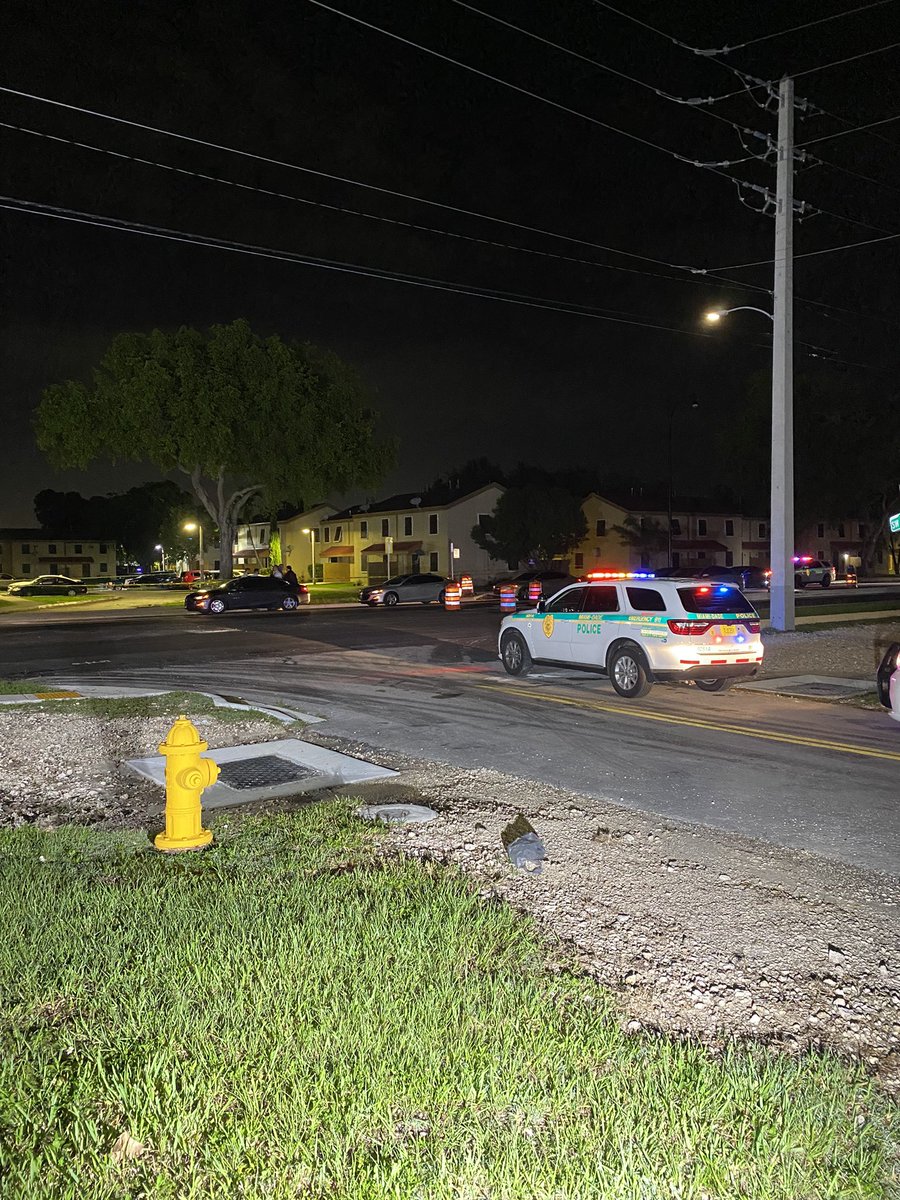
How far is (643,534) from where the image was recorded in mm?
73125

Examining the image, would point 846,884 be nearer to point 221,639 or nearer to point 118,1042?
point 118,1042

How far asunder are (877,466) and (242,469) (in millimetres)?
50591

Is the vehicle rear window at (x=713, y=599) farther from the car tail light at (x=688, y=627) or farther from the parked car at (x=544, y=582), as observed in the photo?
the parked car at (x=544, y=582)

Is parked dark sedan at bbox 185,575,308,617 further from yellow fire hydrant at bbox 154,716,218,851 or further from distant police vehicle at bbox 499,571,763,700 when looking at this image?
yellow fire hydrant at bbox 154,716,218,851

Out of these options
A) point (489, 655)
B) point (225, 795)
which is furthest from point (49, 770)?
point (489, 655)

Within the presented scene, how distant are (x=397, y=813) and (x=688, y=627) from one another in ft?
22.3

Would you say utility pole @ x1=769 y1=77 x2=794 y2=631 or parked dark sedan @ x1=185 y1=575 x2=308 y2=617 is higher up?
utility pole @ x1=769 y1=77 x2=794 y2=631

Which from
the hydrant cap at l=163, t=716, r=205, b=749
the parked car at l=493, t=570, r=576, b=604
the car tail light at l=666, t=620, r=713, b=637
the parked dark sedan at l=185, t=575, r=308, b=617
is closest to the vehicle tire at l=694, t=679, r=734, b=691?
the car tail light at l=666, t=620, r=713, b=637

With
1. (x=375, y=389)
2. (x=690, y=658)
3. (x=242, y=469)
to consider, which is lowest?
(x=690, y=658)

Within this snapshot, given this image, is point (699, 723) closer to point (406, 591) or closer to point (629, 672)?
point (629, 672)

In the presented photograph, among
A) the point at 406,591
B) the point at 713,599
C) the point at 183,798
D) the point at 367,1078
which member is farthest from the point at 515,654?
the point at 406,591

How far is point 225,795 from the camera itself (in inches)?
288

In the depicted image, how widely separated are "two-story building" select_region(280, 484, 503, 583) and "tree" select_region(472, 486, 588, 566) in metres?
3.78

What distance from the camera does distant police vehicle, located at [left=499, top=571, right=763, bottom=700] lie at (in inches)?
484
